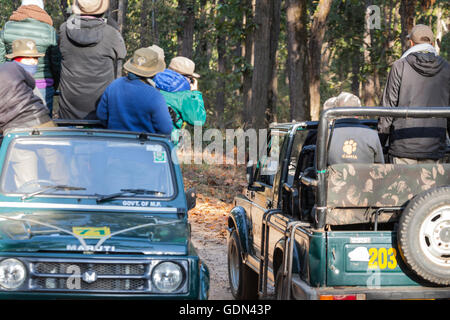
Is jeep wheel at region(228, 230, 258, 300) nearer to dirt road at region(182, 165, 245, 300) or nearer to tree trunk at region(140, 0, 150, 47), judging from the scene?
dirt road at region(182, 165, 245, 300)

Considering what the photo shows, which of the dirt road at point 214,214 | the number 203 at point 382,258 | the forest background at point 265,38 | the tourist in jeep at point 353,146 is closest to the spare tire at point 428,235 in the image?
the number 203 at point 382,258

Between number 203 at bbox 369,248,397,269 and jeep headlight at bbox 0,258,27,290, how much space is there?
8.27ft

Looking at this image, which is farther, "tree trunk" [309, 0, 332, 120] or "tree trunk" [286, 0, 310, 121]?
"tree trunk" [309, 0, 332, 120]

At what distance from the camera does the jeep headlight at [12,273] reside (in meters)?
4.88

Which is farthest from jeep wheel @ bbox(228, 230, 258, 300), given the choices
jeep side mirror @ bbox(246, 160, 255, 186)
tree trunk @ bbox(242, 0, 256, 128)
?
tree trunk @ bbox(242, 0, 256, 128)

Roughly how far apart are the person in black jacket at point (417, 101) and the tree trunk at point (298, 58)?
976cm

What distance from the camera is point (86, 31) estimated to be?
328 inches

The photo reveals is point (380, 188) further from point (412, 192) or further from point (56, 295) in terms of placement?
point (56, 295)

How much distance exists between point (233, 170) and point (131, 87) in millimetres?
13125

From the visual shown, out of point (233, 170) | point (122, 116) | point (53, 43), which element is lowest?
point (233, 170)

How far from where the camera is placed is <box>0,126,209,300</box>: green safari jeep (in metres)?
4.99

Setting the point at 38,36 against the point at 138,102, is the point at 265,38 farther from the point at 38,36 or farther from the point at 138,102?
the point at 138,102
